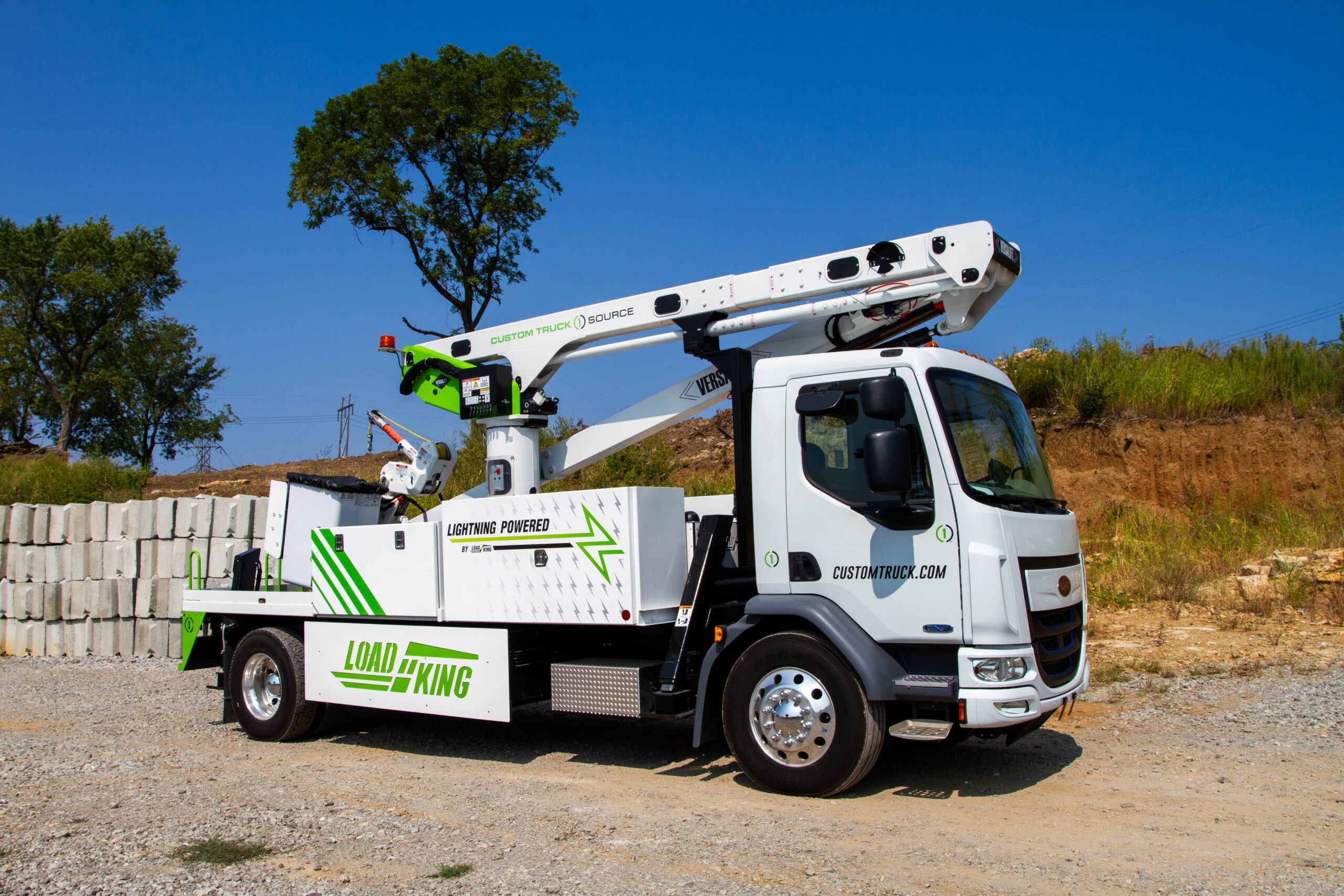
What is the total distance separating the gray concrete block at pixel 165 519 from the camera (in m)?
13.5

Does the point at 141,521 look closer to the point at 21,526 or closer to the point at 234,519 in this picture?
the point at 234,519

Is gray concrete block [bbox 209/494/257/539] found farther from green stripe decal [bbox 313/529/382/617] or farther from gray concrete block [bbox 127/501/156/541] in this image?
green stripe decal [bbox 313/529/382/617]

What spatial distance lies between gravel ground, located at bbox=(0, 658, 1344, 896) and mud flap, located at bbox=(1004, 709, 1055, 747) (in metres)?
0.30

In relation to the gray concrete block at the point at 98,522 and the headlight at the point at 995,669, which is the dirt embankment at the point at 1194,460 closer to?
the headlight at the point at 995,669

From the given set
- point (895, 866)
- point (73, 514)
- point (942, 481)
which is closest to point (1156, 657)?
point (942, 481)

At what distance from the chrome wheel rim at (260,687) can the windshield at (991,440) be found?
6.13 m

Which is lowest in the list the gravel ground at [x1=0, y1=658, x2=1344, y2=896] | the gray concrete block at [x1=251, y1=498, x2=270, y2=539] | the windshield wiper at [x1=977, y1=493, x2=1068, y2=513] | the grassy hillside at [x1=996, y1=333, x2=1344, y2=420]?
the gravel ground at [x1=0, y1=658, x2=1344, y2=896]

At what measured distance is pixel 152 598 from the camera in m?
13.5

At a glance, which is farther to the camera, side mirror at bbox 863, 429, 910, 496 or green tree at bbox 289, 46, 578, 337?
green tree at bbox 289, 46, 578, 337

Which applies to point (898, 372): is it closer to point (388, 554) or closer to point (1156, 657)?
point (388, 554)

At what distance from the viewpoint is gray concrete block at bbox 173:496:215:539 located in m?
13.3

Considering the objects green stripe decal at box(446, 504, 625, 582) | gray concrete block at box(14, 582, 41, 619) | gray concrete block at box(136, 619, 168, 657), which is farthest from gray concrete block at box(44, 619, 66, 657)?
green stripe decal at box(446, 504, 625, 582)

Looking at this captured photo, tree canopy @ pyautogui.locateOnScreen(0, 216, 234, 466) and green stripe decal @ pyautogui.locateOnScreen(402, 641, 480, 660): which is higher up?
tree canopy @ pyautogui.locateOnScreen(0, 216, 234, 466)

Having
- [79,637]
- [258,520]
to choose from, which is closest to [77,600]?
[79,637]
